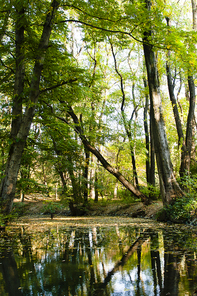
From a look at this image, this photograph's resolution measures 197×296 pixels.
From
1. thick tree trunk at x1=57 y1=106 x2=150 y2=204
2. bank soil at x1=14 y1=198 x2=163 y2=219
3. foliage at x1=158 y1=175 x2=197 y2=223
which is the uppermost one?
thick tree trunk at x1=57 y1=106 x2=150 y2=204

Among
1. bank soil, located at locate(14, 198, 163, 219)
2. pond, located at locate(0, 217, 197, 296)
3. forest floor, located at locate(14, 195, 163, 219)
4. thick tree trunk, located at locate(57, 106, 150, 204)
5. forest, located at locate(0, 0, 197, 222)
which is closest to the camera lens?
pond, located at locate(0, 217, 197, 296)

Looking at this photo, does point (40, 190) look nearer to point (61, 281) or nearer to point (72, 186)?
point (61, 281)

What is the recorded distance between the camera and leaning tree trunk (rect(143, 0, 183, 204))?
8.57 m

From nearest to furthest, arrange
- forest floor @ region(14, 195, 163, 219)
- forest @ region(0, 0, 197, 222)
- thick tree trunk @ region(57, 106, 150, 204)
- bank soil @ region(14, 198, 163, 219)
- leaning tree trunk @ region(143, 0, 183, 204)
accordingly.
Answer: forest @ region(0, 0, 197, 222)
leaning tree trunk @ region(143, 0, 183, 204)
forest floor @ region(14, 195, 163, 219)
bank soil @ region(14, 198, 163, 219)
thick tree trunk @ region(57, 106, 150, 204)

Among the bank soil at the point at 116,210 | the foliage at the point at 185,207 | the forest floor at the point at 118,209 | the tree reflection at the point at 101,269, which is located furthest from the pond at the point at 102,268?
the bank soil at the point at 116,210

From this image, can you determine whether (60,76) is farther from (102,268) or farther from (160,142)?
(102,268)

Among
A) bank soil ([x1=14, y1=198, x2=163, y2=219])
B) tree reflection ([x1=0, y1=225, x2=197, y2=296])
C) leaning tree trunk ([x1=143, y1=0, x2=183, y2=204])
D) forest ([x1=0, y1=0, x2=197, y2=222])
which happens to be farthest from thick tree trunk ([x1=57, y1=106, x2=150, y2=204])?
tree reflection ([x1=0, y1=225, x2=197, y2=296])

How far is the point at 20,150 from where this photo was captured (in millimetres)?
6977

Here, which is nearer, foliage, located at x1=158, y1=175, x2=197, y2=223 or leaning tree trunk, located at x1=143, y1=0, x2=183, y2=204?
foliage, located at x1=158, y1=175, x2=197, y2=223

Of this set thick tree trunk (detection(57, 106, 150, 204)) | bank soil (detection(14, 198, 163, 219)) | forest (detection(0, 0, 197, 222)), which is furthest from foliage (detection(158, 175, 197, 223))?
thick tree trunk (detection(57, 106, 150, 204))

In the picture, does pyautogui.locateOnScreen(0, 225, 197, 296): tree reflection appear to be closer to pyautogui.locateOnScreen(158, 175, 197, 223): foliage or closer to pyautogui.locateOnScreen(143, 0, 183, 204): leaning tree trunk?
pyautogui.locateOnScreen(158, 175, 197, 223): foliage

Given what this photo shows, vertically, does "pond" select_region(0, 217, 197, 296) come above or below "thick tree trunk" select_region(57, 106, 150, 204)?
below

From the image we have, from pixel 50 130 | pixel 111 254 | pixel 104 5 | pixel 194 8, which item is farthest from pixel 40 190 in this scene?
pixel 194 8

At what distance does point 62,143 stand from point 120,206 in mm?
7573
